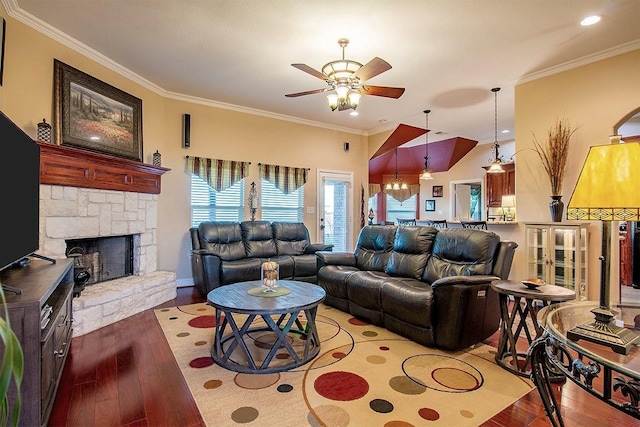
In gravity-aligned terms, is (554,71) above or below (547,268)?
above

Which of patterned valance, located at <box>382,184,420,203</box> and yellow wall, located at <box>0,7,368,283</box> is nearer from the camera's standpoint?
yellow wall, located at <box>0,7,368,283</box>

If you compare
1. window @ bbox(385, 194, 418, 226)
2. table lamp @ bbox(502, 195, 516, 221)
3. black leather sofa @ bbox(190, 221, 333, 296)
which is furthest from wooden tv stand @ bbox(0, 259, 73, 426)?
window @ bbox(385, 194, 418, 226)

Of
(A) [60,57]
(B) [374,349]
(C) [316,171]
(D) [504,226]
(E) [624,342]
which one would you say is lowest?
(B) [374,349]

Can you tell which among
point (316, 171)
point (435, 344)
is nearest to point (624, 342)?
point (435, 344)

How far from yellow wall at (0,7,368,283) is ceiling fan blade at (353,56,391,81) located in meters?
3.17

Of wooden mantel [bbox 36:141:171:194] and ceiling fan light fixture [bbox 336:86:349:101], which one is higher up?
ceiling fan light fixture [bbox 336:86:349:101]

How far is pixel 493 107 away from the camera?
569 cm

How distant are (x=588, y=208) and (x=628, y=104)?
3.29 meters

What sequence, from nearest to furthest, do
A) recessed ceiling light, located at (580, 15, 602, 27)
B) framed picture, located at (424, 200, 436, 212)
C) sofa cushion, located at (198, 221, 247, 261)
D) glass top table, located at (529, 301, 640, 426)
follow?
glass top table, located at (529, 301, 640, 426) → recessed ceiling light, located at (580, 15, 602, 27) → sofa cushion, located at (198, 221, 247, 261) → framed picture, located at (424, 200, 436, 212)

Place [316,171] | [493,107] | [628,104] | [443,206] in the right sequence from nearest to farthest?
[628,104] < [493,107] < [316,171] < [443,206]

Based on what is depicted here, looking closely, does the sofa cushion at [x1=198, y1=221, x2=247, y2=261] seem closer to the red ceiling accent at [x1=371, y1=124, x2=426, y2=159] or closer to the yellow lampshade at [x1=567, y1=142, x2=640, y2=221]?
the red ceiling accent at [x1=371, y1=124, x2=426, y2=159]

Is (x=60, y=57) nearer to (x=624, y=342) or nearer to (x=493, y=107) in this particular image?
(x=624, y=342)

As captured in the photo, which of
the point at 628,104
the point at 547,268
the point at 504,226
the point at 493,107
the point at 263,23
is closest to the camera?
the point at 263,23

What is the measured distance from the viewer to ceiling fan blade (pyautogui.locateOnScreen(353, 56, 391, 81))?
9.31ft
